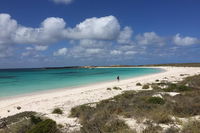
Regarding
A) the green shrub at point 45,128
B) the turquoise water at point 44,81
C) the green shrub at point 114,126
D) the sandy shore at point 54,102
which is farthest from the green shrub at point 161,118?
the turquoise water at point 44,81

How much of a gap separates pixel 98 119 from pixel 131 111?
1.74 metres

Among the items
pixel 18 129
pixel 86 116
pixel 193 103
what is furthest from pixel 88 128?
pixel 193 103

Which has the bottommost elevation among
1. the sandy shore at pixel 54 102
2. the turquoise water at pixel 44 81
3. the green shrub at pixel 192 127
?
the turquoise water at pixel 44 81

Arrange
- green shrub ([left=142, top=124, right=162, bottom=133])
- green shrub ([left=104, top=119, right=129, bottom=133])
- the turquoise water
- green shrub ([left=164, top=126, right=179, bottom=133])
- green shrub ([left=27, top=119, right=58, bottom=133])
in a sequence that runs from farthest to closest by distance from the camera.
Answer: the turquoise water < green shrub ([left=104, top=119, right=129, bottom=133]) < green shrub ([left=27, top=119, right=58, bottom=133]) < green shrub ([left=142, top=124, right=162, bottom=133]) < green shrub ([left=164, top=126, right=179, bottom=133])

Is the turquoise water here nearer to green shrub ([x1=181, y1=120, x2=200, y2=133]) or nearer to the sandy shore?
the sandy shore

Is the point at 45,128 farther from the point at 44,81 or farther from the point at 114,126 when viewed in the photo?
the point at 44,81

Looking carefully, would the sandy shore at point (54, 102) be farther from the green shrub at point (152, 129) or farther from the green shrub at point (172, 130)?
the green shrub at point (172, 130)

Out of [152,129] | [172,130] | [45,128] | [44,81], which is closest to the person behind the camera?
[172,130]

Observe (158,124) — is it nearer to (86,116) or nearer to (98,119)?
(98,119)

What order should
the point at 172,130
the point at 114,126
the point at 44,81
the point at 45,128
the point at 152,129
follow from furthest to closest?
the point at 44,81
the point at 114,126
the point at 45,128
the point at 152,129
the point at 172,130

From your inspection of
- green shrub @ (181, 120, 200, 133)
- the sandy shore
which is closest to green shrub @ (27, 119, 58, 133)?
the sandy shore

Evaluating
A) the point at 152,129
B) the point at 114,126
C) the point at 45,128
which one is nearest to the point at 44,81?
the point at 45,128

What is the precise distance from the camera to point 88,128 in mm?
6480

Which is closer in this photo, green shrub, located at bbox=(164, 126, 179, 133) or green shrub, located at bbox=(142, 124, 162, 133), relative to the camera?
green shrub, located at bbox=(164, 126, 179, 133)
